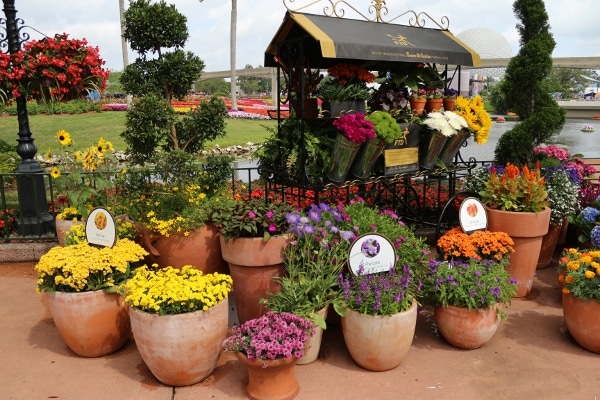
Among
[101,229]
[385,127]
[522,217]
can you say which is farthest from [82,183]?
[522,217]

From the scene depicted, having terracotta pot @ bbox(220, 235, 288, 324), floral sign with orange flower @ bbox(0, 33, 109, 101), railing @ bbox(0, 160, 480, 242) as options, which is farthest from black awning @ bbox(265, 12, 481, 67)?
floral sign with orange flower @ bbox(0, 33, 109, 101)

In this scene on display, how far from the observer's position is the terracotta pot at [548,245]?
5.31 meters

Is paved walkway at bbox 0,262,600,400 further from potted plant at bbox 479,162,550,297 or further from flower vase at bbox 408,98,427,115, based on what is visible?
flower vase at bbox 408,98,427,115

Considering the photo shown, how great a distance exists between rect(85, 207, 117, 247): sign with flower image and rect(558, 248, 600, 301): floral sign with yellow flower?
348cm

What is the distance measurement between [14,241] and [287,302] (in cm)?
419

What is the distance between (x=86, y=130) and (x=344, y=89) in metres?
21.9

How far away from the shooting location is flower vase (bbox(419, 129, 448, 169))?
4969mm

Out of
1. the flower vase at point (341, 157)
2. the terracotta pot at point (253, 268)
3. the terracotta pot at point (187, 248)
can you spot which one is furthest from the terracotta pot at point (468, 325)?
the terracotta pot at point (187, 248)

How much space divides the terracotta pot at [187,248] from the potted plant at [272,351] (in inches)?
48.8

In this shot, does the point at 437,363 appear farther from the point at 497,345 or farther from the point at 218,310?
the point at 218,310

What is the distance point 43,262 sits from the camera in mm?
3479

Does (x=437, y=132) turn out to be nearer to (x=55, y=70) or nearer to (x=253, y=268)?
(x=253, y=268)

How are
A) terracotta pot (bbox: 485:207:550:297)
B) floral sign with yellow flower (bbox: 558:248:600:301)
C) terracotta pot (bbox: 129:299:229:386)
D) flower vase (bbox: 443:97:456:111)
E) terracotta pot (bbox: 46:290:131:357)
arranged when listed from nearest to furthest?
terracotta pot (bbox: 129:299:229:386) < terracotta pot (bbox: 46:290:131:357) < floral sign with yellow flower (bbox: 558:248:600:301) < terracotta pot (bbox: 485:207:550:297) < flower vase (bbox: 443:97:456:111)

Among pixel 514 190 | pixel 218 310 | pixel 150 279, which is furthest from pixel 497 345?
pixel 150 279
